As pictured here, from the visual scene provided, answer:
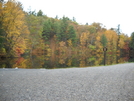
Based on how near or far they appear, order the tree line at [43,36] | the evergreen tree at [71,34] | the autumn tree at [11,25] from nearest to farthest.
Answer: the autumn tree at [11,25], the tree line at [43,36], the evergreen tree at [71,34]

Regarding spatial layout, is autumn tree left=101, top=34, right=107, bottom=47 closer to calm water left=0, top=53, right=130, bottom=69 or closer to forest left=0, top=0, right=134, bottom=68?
forest left=0, top=0, right=134, bottom=68

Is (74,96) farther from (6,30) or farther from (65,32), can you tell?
(65,32)

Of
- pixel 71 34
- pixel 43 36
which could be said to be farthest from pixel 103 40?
pixel 43 36

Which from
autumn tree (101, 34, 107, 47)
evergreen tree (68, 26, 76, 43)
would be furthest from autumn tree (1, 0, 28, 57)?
autumn tree (101, 34, 107, 47)

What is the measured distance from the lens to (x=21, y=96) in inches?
200

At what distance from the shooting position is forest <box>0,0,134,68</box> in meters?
27.8

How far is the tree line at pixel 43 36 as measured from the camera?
2778 centimetres

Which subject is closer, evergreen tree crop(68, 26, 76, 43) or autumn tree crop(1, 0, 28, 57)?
autumn tree crop(1, 0, 28, 57)

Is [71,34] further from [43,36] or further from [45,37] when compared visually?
[43,36]

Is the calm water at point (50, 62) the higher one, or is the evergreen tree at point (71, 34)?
the evergreen tree at point (71, 34)

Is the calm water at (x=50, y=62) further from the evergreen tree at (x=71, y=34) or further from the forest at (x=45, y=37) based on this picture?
the evergreen tree at (x=71, y=34)

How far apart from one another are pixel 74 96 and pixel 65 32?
49.9 metres

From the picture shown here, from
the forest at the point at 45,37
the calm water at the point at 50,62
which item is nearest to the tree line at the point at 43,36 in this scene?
the forest at the point at 45,37

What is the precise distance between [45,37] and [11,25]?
26.8 metres
